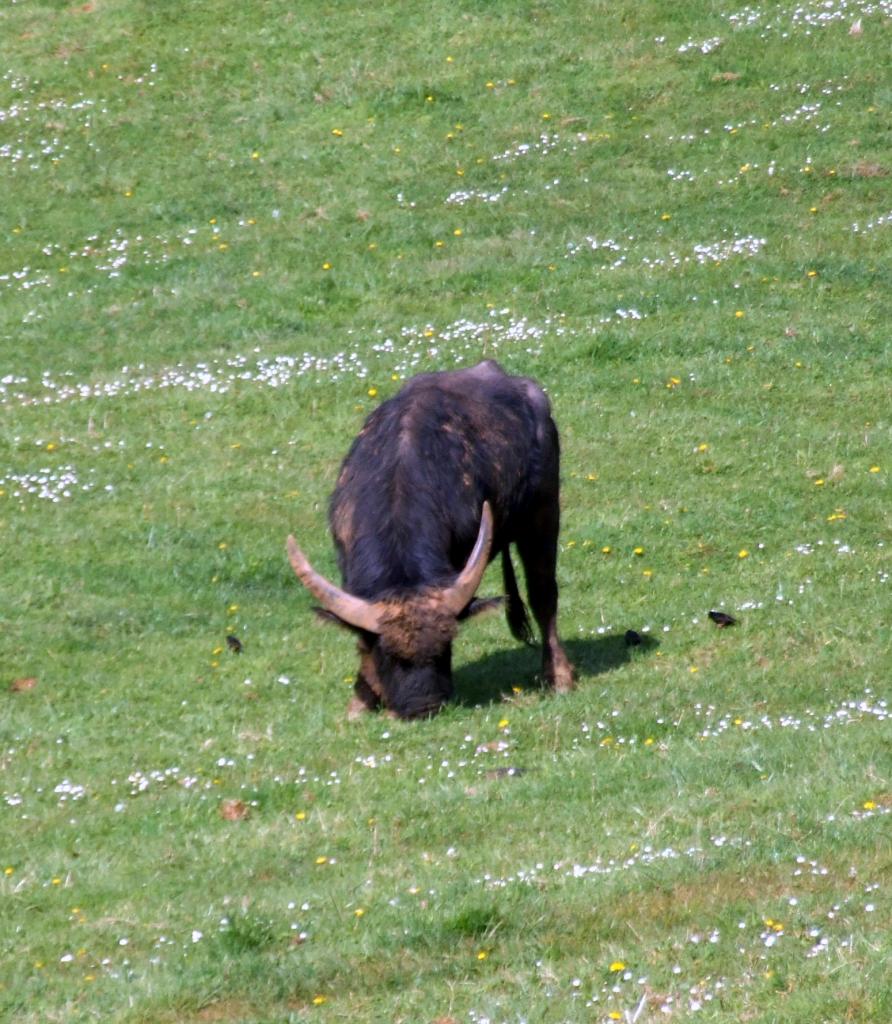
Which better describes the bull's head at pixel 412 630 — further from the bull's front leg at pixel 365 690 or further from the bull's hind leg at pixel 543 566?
the bull's hind leg at pixel 543 566

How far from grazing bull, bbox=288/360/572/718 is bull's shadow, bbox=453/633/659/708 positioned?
0.21m

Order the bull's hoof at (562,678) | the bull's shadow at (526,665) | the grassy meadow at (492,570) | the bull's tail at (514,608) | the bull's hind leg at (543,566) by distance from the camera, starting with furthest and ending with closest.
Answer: the bull's tail at (514,608) → the bull's hind leg at (543,566) → the bull's shadow at (526,665) → the bull's hoof at (562,678) → the grassy meadow at (492,570)

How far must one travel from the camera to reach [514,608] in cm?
1278

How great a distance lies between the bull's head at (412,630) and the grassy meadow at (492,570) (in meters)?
0.21

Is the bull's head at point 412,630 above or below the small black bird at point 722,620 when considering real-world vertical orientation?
above

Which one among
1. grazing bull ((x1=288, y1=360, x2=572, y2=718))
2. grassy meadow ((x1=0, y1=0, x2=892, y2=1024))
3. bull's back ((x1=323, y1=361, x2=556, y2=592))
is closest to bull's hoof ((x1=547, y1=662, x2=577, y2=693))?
grazing bull ((x1=288, y1=360, x2=572, y2=718))

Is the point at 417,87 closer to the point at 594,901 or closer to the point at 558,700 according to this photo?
the point at 558,700

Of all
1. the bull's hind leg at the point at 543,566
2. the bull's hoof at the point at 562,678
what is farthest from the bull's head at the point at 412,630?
the bull's hind leg at the point at 543,566

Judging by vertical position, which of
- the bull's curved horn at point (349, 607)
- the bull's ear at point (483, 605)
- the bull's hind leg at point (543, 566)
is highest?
the bull's curved horn at point (349, 607)

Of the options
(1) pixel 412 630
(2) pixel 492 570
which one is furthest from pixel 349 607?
(2) pixel 492 570

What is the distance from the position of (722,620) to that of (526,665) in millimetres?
1480

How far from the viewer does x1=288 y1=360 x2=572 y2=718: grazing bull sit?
10.5m

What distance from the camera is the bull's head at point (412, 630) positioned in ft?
34.3

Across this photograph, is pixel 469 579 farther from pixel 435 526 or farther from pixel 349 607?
pixel 349 607
